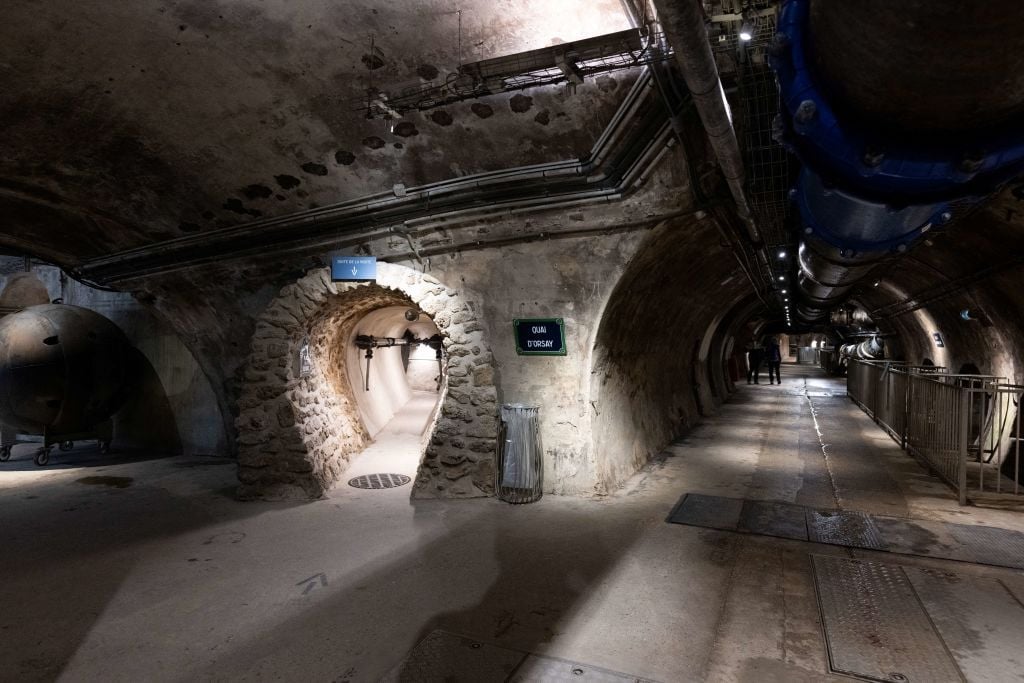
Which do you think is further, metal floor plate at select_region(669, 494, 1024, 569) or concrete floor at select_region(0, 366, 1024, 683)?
metal floor plate at select_region(669, 494, 1024, 569)

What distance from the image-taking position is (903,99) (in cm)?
235

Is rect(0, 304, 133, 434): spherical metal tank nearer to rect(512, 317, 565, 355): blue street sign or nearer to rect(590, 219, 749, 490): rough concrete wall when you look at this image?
rect(512, 317, 565, 355): blue street sign

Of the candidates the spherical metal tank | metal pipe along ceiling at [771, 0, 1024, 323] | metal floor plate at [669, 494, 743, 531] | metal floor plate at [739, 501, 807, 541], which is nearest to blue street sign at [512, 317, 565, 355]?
metal floor plate at [669, 494, 743, 531]

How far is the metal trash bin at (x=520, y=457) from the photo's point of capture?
6910mm

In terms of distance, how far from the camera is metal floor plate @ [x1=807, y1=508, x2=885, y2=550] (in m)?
5.40

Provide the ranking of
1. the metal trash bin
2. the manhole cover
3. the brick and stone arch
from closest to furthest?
the metal trash bin, the brick and stone arch, the manhole cover

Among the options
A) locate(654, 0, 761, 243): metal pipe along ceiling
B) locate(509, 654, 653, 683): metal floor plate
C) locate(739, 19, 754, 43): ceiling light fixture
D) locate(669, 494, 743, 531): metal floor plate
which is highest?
locate(739, 19, 754, 43): ceiling light fixture

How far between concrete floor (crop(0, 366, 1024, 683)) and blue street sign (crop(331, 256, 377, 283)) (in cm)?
309

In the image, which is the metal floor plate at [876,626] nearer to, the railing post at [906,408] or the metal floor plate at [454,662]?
the metal floor plate at [454,662]

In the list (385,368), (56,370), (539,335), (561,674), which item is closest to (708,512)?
(539,335)

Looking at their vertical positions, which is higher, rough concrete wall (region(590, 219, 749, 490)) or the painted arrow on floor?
rough concrete wall (region(590, 219, 749, 490))

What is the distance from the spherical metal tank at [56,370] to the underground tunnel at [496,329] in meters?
0.06

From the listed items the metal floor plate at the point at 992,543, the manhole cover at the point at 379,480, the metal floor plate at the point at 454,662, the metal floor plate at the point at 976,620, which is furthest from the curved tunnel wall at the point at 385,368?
the metal floor plate at the point at 992,543

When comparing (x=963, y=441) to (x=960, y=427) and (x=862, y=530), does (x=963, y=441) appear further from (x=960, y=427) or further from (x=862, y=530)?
(x=862, y=530)
